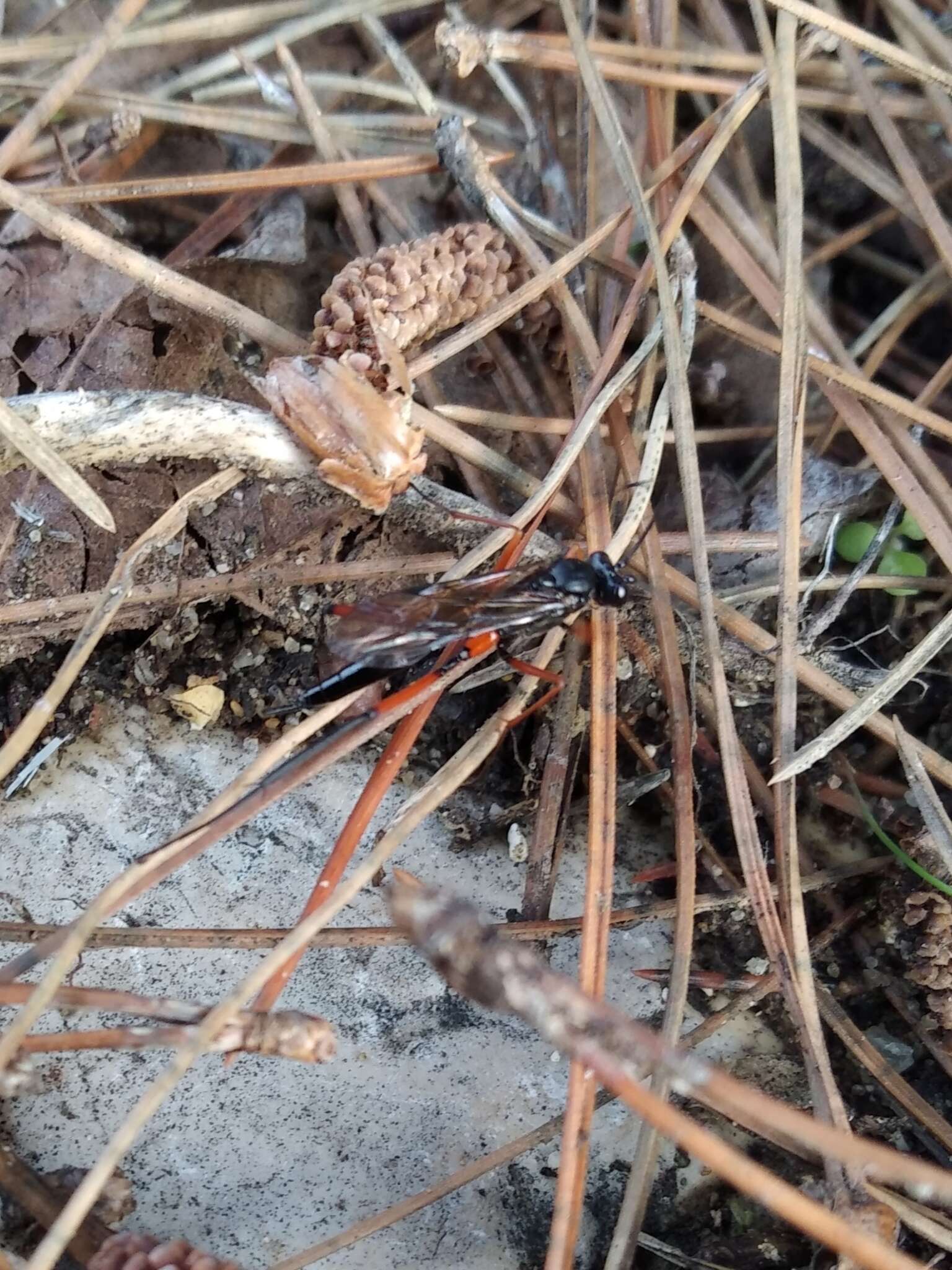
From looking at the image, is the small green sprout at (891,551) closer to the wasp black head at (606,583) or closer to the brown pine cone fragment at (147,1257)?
the wasp black head at (606,583)

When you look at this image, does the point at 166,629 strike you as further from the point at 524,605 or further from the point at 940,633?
the point at 940,633

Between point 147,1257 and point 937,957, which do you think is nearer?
point 147,1257

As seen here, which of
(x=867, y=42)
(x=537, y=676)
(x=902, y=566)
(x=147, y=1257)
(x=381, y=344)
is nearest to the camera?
(x=147, y=1257)

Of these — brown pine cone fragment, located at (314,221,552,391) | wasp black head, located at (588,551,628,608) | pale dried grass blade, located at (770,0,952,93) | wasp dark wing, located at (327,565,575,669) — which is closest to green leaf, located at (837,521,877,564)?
wasp black head, located at (588,551,628,608)

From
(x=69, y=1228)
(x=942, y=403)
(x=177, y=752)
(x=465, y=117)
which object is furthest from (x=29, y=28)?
(x=69, y=1228)

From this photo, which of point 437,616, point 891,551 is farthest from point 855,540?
point 437,616

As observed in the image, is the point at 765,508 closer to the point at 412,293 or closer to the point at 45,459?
the point at 412,293

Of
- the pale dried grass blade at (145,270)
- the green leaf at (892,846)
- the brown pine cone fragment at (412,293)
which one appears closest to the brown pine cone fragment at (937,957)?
the green leaf at (892,846)
